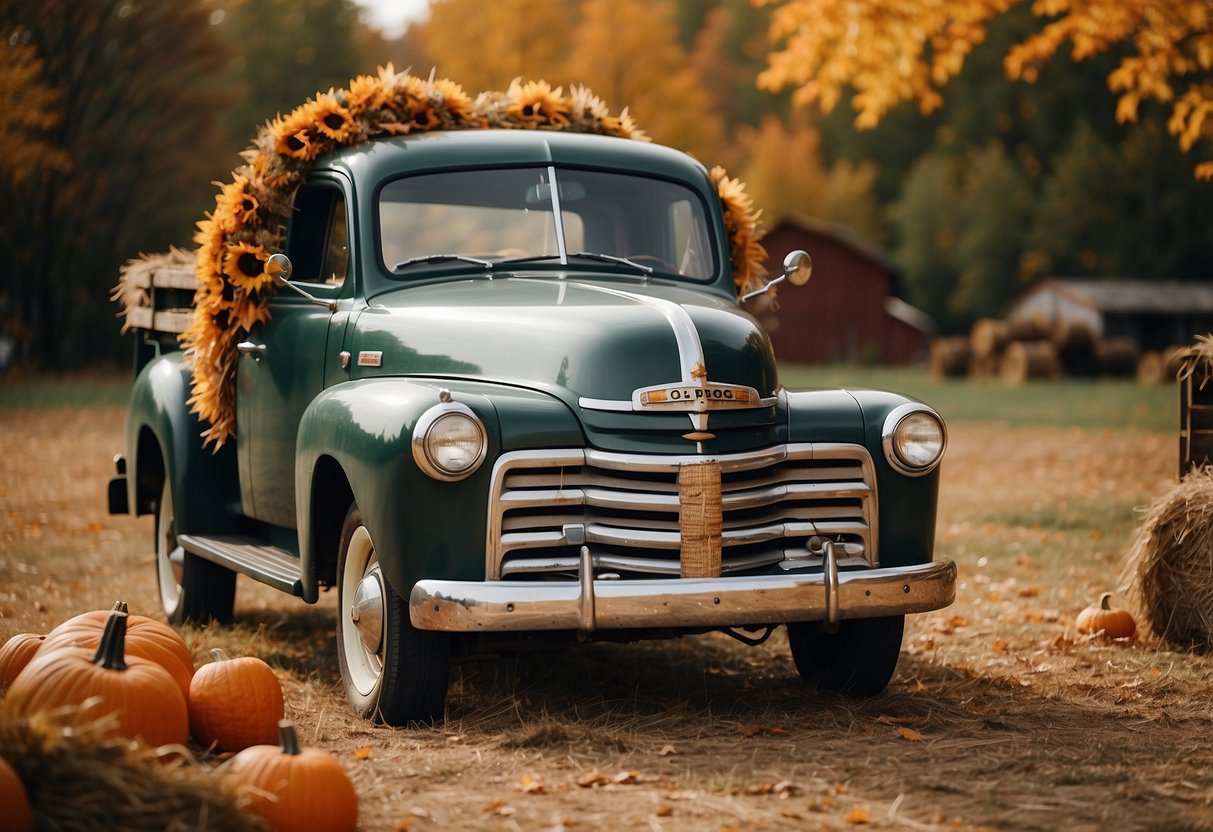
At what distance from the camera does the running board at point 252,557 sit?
5.48 meters

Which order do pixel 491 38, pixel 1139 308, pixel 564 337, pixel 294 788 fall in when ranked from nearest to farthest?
1. pixel 294 788
2. pixel 564 337
3. pixel 491 38
4. pixel 1139 308

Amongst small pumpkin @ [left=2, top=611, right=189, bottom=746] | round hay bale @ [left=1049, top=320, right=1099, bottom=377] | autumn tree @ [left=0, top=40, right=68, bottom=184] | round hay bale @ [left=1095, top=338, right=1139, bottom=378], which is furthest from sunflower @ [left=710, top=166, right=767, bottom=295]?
round hay bale @ [left=1095, top=338, right=1139, bottom=378]

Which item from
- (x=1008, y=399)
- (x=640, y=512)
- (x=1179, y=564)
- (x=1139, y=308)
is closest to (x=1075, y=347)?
(x=1139, y=308)

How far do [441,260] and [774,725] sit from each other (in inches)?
87.1

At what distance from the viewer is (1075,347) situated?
33.6 m

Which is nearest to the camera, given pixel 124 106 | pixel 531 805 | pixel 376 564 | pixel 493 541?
pixel 531 805

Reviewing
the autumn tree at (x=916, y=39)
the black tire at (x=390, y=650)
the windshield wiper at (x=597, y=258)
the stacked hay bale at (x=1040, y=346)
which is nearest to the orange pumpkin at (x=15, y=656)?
the black tire at (x=390, y=650)

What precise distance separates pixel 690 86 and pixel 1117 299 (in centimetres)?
1337

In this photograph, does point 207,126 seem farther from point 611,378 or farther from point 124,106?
point 611,378

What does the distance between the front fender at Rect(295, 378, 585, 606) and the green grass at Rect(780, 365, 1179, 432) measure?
451 inches

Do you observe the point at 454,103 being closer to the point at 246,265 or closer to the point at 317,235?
the point at 317,235

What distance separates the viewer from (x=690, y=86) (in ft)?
129

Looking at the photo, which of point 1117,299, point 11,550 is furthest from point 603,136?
point 1117,299

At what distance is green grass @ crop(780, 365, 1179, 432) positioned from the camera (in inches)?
779
